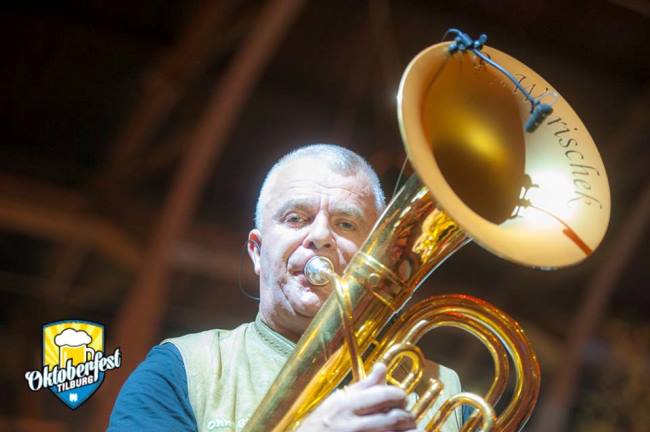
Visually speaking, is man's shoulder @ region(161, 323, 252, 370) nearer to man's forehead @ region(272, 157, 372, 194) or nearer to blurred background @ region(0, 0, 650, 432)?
man's forehead @ region(272, 157, 372, 194)

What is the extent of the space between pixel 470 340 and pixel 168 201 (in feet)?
11.2

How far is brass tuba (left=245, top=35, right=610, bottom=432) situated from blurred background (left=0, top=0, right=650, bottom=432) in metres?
2.00

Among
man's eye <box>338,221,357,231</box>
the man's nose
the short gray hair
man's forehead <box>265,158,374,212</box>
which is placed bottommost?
the man's nose

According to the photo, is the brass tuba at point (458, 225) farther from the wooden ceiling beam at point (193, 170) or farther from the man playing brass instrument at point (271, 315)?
the wooden ceiling beam at point (193, 170)

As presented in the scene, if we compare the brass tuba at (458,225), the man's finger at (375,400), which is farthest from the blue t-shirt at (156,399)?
the man's finger at (375,400)

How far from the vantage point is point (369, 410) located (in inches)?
47.7

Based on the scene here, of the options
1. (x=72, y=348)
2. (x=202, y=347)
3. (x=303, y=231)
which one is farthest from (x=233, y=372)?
(x=72, y=348)

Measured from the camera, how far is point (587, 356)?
688 cm

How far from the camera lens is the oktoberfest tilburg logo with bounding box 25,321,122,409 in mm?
2154

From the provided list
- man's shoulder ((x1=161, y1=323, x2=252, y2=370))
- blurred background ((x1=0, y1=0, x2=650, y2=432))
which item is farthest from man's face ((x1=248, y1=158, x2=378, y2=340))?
blurred background ((x1=0, y1=0, x2=650, y2=432))

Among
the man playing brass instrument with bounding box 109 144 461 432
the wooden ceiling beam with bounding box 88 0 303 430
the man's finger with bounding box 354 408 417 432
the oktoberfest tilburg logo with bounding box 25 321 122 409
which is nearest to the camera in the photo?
the man's finger with bounding box 354 408 417 432

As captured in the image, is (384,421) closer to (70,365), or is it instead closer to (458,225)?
(458,225)

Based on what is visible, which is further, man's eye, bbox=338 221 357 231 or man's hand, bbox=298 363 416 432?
man's eye, bbox=338 221 357 231

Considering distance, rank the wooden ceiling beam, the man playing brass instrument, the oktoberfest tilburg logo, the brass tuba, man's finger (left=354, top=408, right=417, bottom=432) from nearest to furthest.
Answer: man's finger (left=354, top=408, right=417, bottom=432)
the brass tuba
the man playing brass instrument
the oktoberfest tilburg logo
the wooden ceiling beam
